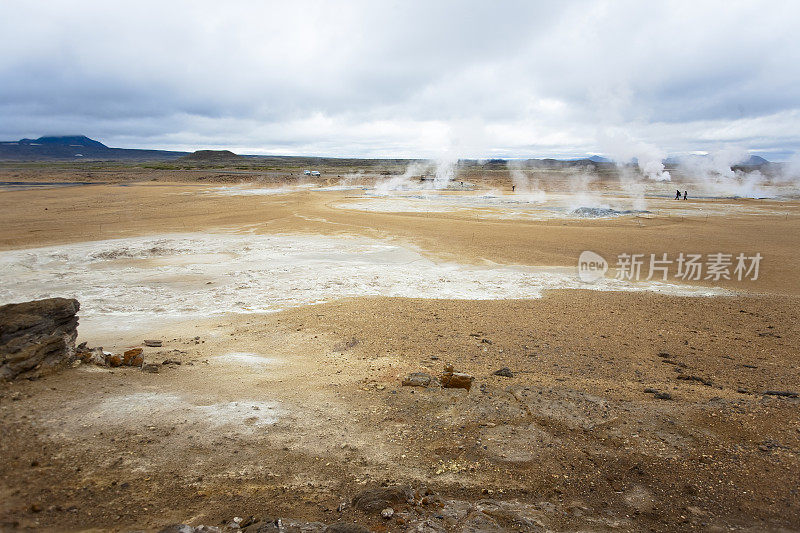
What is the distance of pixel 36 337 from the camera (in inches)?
275

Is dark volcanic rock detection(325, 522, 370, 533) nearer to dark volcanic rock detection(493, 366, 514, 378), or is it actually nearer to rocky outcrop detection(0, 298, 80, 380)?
dark volcanic rock detection(493, 366, 514, 378)

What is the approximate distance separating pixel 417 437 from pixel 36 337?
5916 millimetres

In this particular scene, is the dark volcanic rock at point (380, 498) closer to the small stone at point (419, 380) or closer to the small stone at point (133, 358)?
the small stone at point (419, 380)

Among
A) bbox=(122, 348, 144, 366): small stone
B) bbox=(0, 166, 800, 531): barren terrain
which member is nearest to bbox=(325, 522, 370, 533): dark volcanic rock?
bbox=(0, 166, 800, 531): barren terrain

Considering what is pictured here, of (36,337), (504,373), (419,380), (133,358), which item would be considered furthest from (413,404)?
(36,337)

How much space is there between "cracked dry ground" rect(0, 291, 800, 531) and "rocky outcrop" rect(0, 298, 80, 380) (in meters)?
0.33

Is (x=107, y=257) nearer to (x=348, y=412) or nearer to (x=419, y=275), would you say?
(x=419, y=275)

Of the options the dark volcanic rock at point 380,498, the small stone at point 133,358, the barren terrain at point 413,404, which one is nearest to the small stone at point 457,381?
the barren terrain at point 413,404

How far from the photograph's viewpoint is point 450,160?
72000 mm

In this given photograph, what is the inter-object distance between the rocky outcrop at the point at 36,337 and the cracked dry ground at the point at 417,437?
0.33 m

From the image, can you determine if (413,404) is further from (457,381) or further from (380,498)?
(380,498)

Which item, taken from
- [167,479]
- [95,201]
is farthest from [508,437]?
[95,201]

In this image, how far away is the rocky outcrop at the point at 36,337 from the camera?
6688 mm

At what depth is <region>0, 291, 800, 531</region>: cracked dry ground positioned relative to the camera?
175 inches
